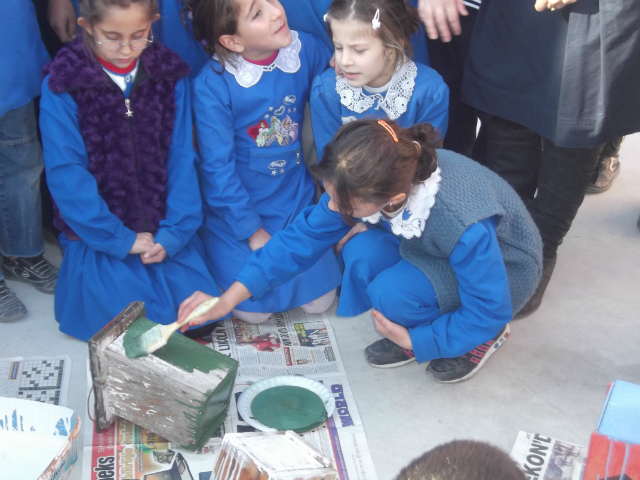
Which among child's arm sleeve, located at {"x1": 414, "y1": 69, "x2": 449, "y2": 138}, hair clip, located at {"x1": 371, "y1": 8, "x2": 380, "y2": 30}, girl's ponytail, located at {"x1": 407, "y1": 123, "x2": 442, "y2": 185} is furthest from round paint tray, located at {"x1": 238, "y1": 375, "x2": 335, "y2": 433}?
hair clip, located at {"x1": 371, "y1": 8, "x2": 380, "y2": 30}

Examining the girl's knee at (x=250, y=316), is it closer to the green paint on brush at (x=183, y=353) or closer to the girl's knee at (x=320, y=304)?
the girl's knee at (x=320, y=304)

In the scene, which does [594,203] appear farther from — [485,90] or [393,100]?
[393,100]

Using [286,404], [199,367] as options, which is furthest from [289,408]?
[199,367]

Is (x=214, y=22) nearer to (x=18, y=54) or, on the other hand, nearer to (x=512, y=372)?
(x=18, y=54)

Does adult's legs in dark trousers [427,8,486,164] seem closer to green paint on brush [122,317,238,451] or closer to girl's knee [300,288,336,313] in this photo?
girl's knee [300,288,336,313]

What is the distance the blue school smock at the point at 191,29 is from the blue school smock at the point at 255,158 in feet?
0.14

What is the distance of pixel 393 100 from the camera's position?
1762 mm

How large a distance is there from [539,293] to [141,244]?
1086mm

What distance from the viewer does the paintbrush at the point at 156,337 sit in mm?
1291

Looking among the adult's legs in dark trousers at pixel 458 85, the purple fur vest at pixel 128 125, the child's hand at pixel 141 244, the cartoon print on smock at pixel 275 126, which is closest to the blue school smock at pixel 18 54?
the purple fur vest at pixel 128 125

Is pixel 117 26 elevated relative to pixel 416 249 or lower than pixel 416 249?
elevated

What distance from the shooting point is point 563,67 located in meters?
1.61

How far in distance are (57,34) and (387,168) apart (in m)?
1.04

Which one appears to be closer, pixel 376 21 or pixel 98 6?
pixel 98 6
